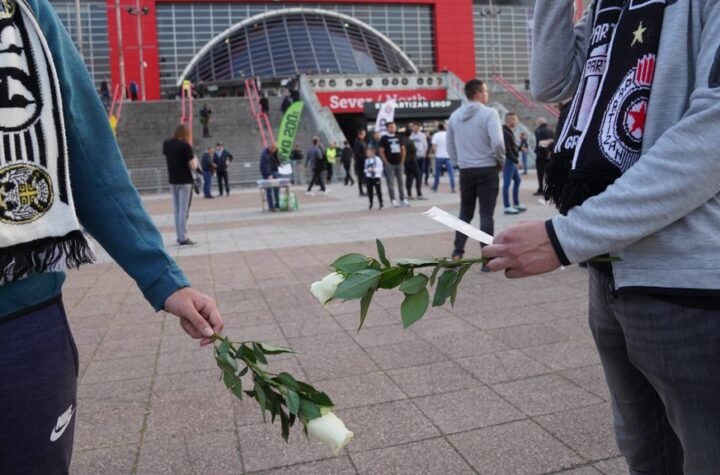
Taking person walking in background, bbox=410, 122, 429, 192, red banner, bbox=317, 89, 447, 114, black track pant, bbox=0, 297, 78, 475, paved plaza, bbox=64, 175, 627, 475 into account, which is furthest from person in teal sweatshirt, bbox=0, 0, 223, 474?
red banner, bbox=317, 89, 447, 114

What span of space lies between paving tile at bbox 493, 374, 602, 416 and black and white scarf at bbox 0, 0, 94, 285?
250 cm

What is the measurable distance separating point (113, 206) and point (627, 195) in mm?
1136

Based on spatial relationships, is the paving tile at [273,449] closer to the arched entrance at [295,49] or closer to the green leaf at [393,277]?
the green leaf at [393,277]

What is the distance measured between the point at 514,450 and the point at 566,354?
134 centimetres

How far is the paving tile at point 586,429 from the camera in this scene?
9.37 feet

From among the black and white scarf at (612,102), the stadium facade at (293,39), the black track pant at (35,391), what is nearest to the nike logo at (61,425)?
the black track pant at (35,391)

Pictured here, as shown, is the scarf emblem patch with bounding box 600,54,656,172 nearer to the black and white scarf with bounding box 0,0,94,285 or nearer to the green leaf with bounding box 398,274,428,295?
the green leaf with bounding box 398,274,428,295

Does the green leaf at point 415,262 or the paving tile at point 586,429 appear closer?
the green leaf at point 415,262

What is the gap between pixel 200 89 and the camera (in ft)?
137

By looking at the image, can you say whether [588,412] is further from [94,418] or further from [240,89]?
[240,89]

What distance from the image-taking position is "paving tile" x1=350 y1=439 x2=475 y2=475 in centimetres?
277

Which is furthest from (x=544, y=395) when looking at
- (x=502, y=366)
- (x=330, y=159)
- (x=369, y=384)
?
(x=330, y=159)

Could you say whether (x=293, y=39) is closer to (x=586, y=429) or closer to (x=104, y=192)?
(x=586, y=429)

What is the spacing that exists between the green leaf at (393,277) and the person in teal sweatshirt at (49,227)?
1.49ft
